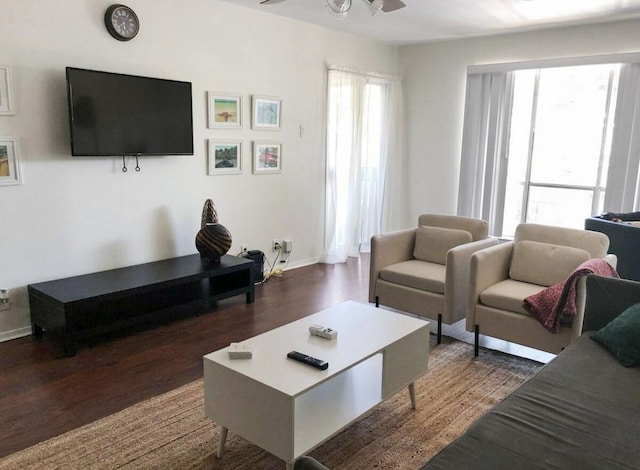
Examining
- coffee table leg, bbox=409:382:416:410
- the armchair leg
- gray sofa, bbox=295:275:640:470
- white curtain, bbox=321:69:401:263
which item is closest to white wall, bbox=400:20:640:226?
white curtain, bbox=321:69:401:263

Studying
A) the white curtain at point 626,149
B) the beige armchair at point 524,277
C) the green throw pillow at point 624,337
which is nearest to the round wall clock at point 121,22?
the beige armchair at point 524,277

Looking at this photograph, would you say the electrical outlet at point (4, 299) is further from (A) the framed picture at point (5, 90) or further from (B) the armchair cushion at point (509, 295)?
→ (B) the armchair cushion at point (509, 295)

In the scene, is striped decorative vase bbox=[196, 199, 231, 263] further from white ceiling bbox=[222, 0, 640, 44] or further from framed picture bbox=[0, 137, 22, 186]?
white ceiling bbox=[222, 0, 640, 44]

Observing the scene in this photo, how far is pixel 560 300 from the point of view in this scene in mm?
2918

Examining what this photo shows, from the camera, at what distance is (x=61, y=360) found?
125 inches

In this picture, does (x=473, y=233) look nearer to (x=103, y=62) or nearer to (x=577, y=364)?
(x=577, y=364)

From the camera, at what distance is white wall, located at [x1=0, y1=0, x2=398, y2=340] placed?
341 centimetres

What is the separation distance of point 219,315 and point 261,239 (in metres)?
1.26

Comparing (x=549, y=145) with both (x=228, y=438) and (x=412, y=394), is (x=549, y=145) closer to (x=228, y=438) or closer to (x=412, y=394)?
(x=412, y=394)

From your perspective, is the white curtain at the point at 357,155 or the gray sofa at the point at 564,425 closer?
the gray sofa at the point at 564,425

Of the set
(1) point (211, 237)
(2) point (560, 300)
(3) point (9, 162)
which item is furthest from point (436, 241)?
(3) point (9, 162)

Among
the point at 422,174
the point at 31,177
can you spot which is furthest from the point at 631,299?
the point at 422,174

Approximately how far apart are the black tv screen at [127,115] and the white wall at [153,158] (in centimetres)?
15

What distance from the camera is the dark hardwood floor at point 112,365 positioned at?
2564 millimetres
